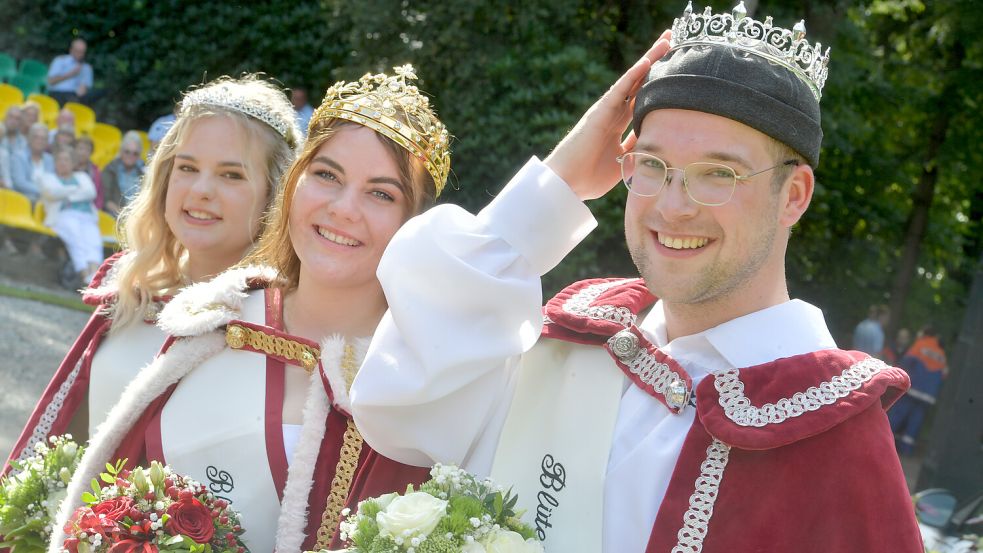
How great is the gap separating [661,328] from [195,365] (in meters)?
1.43

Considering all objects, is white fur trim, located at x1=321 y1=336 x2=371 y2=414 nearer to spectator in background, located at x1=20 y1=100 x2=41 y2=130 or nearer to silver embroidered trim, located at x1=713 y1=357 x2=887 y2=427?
silver embroidered trim, located at x1=713 y1=357 x2=887 y2=427

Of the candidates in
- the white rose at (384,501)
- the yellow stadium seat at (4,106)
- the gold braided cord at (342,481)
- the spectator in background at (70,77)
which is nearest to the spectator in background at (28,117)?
the yellow stadium seat at (4,106)

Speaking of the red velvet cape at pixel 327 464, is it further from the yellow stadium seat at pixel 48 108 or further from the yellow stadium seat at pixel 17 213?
the yellow stadium seat at pixel 48 108

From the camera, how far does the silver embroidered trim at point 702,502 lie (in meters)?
2.14

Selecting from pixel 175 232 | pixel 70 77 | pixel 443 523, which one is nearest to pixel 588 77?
pixel 175 232

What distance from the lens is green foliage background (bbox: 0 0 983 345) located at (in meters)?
8.77

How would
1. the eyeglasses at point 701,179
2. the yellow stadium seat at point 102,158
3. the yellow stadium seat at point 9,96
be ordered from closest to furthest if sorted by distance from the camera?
the eyeglasses at point 701,179
the yellow stadium seat at point 102,158
the yellow stadium seat at point 9,96

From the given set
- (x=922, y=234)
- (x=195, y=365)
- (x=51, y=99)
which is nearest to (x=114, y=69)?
(x=51, y=99)

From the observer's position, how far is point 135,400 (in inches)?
120

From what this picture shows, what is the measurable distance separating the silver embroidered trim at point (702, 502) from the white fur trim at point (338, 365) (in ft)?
3.43

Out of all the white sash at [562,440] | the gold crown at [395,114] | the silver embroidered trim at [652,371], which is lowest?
the white sash at [562,440]

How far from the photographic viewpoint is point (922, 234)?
1345cm

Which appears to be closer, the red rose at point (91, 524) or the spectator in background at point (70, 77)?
the red rose at point (91, 524)

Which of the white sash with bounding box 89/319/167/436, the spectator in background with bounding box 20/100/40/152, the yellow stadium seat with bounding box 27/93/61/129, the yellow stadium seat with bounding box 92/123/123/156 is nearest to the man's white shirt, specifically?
the white sash with bounding box 89/319/167/436
